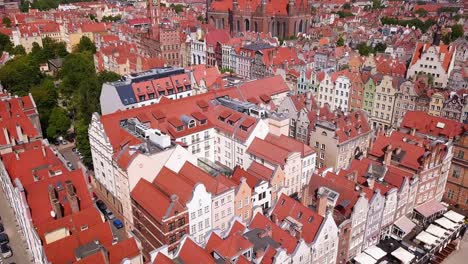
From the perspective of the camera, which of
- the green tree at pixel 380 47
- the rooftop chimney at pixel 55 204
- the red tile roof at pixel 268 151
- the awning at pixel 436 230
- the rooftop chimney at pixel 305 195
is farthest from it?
the green tree at pixel 380 47

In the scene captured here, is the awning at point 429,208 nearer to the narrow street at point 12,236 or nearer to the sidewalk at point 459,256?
the sidewalk at point 459,256

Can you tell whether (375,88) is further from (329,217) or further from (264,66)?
(329,217)

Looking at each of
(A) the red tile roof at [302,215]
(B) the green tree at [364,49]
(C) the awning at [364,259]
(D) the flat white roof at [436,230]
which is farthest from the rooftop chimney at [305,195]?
(B) the green tree at [364,49]

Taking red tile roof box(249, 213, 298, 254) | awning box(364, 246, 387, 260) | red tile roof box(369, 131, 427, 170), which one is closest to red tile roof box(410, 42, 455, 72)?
red tile roof box(369, 131, 427, 170)

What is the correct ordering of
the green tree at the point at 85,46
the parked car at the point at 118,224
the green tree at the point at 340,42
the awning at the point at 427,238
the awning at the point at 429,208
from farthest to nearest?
the green tree at the point at 340,42 → the green tree at the point at 85,46 → the parked car at the point at 118,224 → the awning at the point at 429,208 → the awning at the point at 427,238

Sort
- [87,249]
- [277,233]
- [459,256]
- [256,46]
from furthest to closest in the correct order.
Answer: [256,46] < [459,256] < [277,233] < [87,249]

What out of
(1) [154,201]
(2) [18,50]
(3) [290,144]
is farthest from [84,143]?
(2) [18,50]

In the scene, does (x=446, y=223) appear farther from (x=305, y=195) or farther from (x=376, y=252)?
(x=305, y=195)
